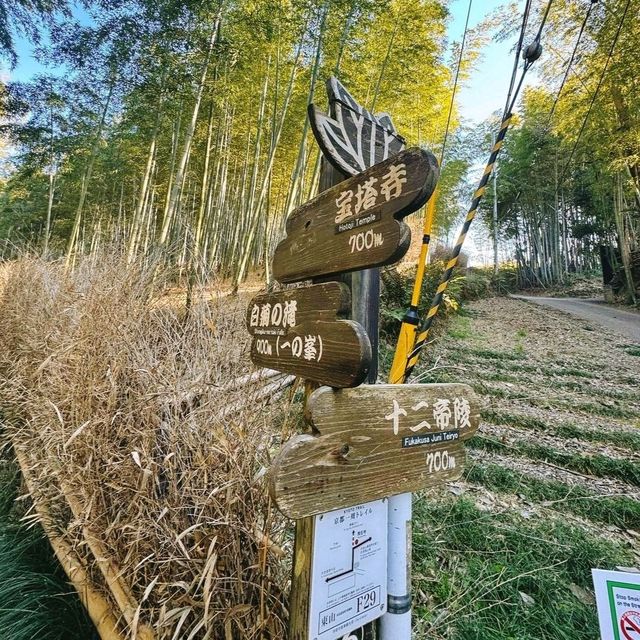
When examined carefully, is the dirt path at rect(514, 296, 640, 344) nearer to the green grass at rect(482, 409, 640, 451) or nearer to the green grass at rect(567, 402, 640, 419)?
the green grass at rect(567, 402, 640, 419)

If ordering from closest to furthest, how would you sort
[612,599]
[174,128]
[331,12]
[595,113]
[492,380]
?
1. [612,599]
2. [492,380]
3. [331,12]
4. [595,113]
5. [174,128]

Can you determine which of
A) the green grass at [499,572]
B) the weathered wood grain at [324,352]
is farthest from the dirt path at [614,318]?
the weathered wood grain at [324,352]

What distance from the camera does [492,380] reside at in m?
4.61

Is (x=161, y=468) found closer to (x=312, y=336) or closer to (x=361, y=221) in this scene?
(x=312, y=336)

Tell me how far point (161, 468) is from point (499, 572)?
1675 millimetres

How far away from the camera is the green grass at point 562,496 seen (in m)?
2.23

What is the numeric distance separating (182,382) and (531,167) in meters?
19.8

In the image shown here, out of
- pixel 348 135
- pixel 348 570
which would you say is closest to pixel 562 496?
pixel 348 570

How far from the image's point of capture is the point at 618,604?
911mm

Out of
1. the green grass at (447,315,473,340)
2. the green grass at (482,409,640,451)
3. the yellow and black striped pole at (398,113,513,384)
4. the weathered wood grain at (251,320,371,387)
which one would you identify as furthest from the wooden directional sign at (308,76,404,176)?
the green grass at (447,315,473,340)

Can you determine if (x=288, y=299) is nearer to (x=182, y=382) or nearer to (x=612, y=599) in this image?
(x=182, y=382)

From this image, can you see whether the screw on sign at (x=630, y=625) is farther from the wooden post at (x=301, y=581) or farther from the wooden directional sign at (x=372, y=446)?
the wooden post at (x=301, y=581)

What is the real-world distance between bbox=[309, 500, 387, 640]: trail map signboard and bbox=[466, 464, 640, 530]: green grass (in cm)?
198

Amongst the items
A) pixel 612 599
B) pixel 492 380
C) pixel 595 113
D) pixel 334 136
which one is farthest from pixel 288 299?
pixel 595 113
